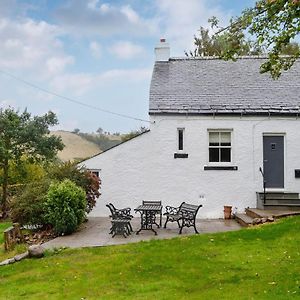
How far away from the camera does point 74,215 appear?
14.2 m

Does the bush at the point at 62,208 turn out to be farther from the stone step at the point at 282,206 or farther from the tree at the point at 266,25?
the stone step at the point at 282,206

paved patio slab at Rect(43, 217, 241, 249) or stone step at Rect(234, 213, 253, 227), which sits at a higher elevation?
stone step at Rect(234, 213, 253, 227)

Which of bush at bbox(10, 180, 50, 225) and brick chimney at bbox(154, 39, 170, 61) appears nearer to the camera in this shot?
bush at bbox(10, 180, 50, 225)

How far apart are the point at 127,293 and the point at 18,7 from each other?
1268 centimetres

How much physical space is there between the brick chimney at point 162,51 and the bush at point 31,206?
353 inches

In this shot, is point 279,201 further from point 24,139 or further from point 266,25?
point 24,139

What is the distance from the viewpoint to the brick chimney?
68.8 feet

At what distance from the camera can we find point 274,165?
18.4 meters

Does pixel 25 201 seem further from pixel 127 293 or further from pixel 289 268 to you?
pixel 289 268

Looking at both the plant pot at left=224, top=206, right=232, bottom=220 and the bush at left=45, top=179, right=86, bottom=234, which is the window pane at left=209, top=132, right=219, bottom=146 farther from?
the bush at left=45, top=179, right=86, bottom=234

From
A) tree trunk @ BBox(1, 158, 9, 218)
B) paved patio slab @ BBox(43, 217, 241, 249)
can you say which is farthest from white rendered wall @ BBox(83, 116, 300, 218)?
tree trunk @ BBox(1, 158, 9, 218)

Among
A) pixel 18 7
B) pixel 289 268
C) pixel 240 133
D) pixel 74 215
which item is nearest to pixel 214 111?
pixel 240 133

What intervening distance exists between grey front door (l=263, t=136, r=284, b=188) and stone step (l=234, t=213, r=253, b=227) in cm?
214

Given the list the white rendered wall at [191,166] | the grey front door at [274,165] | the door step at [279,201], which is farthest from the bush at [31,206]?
the grey front door at [274,165]
